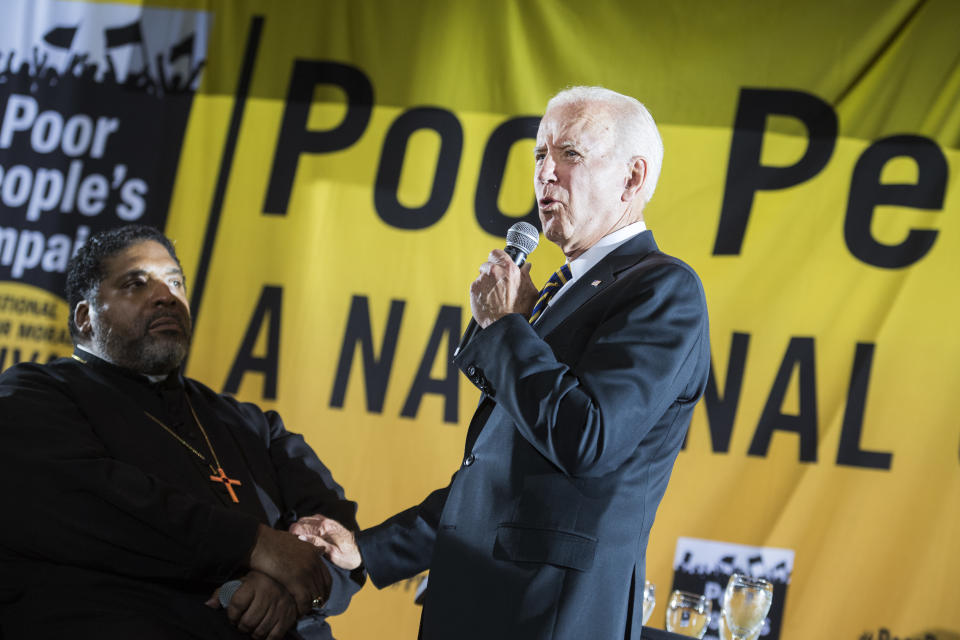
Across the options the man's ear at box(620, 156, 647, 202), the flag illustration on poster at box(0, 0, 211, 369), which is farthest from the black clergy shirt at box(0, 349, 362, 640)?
the flag illustration on poster at box(0, 0, 211, 369)

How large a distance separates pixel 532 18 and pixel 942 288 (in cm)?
195

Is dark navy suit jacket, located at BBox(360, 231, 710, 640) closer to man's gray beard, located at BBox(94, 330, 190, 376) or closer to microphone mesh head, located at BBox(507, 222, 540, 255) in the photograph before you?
microphone mesh head, located at BBox(507, 222, 540, 255)

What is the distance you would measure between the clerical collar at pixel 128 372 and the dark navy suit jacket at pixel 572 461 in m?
1.43

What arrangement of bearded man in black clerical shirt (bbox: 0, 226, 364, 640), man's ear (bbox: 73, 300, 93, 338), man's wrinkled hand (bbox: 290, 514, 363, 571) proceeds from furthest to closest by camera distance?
man's ear (bbox: 73, 300, 93, 338) → bearded man in black clerical shirt (bbox: 0, 226, 364, 640) → man's wrinkled hand (bbox: 290, 514, 363, 571)

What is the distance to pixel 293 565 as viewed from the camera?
2.45 meters

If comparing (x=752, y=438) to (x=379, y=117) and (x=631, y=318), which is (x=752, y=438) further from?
(x=631, y=318)

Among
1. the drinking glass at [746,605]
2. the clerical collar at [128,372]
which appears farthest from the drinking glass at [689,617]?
the clerical collar at [128,372]

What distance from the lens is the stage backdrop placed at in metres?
3.74

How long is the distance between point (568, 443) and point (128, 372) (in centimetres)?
177

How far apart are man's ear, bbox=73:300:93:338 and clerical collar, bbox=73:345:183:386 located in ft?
0.19

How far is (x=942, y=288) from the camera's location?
12.2 ft

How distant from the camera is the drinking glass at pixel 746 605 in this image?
228cm

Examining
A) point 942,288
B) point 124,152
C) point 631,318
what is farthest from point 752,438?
point 124,152

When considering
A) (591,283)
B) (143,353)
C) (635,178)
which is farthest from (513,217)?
(591,283)
